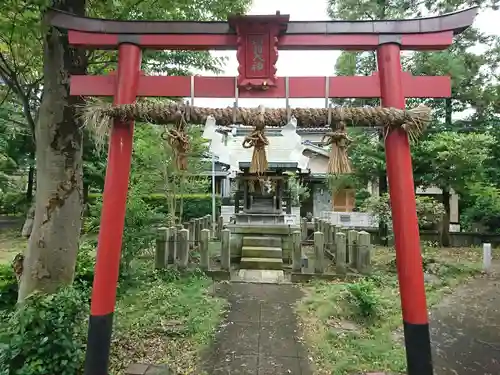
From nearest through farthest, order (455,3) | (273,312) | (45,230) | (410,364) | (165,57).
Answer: (410,364)
(45,230)
(273,312)
(165,57)
(455,3)

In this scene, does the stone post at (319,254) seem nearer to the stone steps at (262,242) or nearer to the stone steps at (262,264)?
the stone steps at (262,264)

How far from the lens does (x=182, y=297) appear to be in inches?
253

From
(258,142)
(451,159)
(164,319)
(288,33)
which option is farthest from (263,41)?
(451,159)

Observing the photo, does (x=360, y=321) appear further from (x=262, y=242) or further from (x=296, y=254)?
(x=262, y=242)

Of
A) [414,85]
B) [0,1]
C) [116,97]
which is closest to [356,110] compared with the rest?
[414,85]

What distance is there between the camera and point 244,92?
3293 mm

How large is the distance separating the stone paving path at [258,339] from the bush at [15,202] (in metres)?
14.7

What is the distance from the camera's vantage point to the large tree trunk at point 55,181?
408 centimetres

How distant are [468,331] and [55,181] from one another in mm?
6842

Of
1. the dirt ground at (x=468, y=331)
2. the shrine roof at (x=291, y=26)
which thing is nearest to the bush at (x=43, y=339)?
the shrine roof at (x=291, y=26)

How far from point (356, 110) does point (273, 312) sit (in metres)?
4.35

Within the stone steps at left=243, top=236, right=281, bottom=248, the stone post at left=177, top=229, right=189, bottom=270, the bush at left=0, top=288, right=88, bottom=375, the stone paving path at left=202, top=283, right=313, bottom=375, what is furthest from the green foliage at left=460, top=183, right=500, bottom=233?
the bush at left=0, top=288, right=88, bottom=375

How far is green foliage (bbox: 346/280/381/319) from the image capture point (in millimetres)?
5980

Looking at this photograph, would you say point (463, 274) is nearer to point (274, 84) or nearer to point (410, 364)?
point (410, 364)
